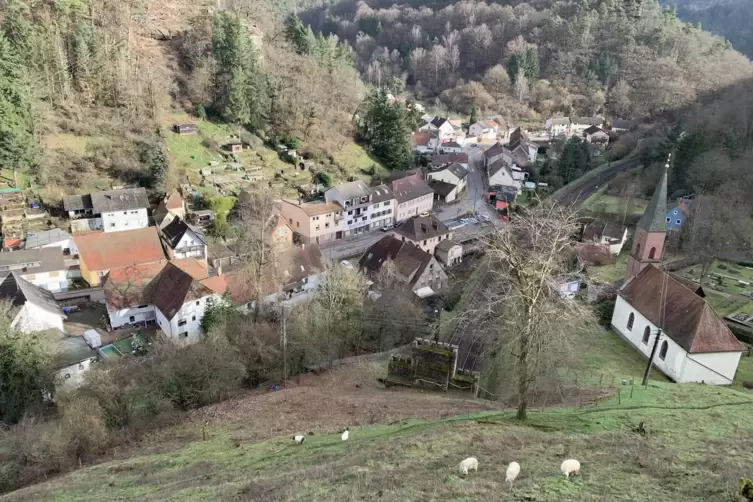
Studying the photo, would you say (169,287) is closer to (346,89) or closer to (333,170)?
(333,170)

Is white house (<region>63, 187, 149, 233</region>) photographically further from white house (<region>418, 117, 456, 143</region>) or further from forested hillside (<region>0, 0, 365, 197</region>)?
white house (<region>418, 117, 456, 143</region>)

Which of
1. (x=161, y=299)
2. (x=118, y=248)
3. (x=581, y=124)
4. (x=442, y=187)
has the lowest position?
(x=442, y=187)

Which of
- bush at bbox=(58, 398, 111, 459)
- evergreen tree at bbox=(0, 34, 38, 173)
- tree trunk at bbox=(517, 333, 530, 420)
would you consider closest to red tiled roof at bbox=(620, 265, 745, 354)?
tree trunk at bbox=(517, 333, 530, 420)

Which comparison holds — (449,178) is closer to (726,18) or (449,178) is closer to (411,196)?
(411,196)

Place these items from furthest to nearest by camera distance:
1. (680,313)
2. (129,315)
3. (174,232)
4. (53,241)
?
1. (174,232)
2. (53,241)
3. (129,315)
4. (680,313)

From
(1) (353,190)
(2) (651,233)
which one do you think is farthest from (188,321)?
(2) (651,233)

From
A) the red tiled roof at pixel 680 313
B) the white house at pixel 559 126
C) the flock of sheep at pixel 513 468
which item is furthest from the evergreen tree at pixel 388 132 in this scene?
the flock of sheep at pixel 513 468
